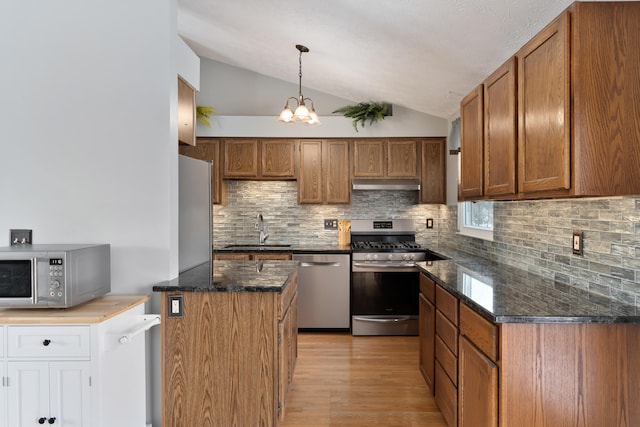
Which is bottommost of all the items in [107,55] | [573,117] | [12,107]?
[573,117]

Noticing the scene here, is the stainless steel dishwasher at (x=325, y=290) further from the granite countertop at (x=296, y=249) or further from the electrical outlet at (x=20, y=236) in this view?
the electrical outlet at (x=20, y=236)

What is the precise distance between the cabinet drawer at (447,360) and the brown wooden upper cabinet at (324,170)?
7.99 feet

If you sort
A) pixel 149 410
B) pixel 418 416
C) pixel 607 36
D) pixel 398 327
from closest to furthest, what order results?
pixel 607 36 → pixel 149 410 → pixel 418 416 → pixel 398 327

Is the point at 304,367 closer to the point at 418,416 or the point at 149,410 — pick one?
the point at 418,416

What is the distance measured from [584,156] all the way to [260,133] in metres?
3.75

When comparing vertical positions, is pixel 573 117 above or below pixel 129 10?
below

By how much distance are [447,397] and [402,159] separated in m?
2.94

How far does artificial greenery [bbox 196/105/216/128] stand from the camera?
4656 mm

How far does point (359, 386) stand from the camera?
3.15 metres

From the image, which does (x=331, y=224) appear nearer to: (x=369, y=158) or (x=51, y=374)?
(x=369, y=158)

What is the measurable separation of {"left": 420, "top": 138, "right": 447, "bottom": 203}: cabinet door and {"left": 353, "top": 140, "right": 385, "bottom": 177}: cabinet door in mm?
484

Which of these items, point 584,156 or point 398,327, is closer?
point 584,156

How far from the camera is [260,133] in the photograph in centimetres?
480

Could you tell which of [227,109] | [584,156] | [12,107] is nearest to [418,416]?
[584,156]
